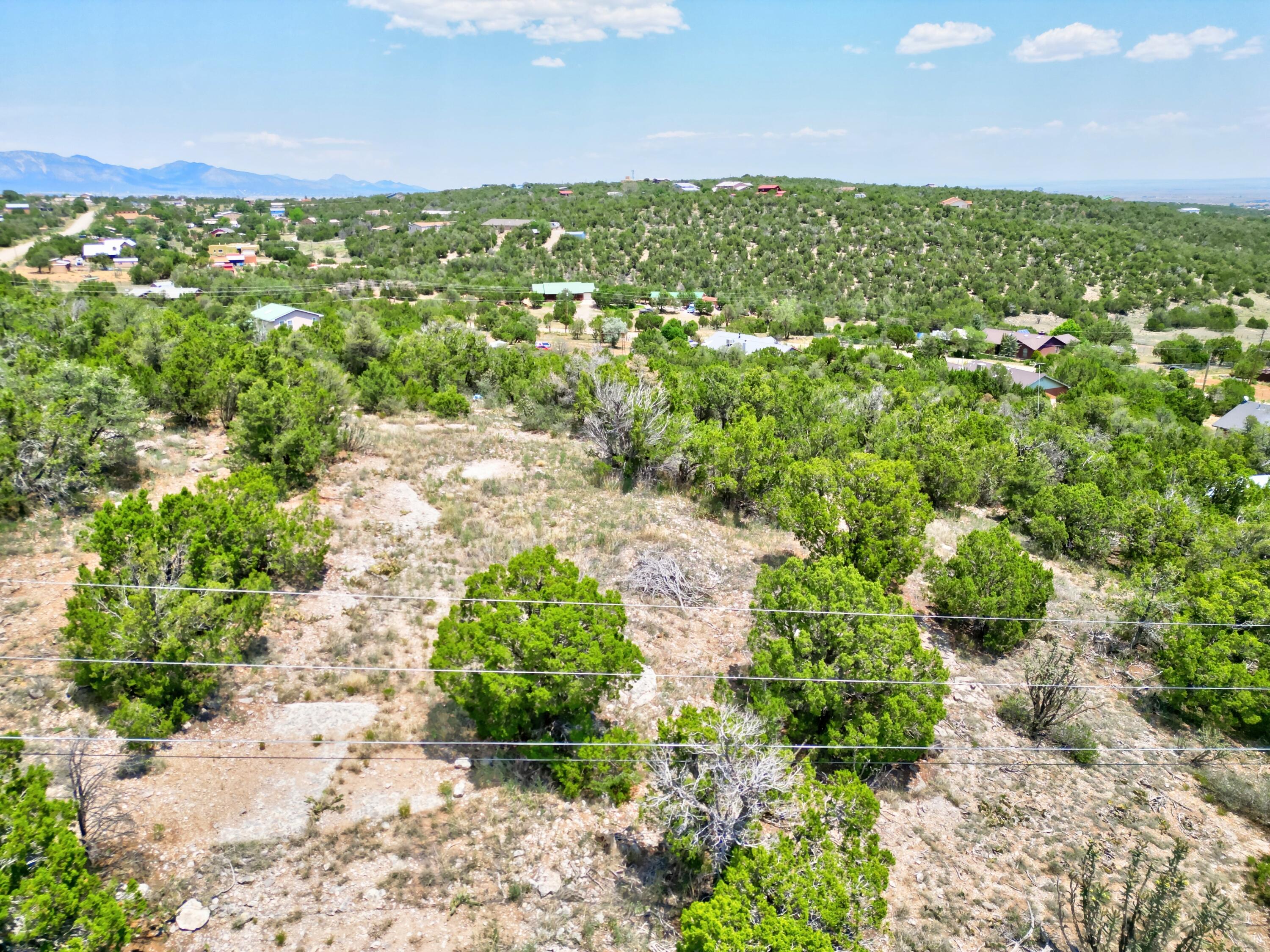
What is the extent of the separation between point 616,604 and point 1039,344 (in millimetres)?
52096

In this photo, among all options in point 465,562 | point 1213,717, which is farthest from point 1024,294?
point 465,562

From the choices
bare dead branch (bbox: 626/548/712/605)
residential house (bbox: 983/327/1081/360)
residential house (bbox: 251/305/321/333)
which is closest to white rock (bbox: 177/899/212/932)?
bare dead branch (bbox: 626/548/712/605)

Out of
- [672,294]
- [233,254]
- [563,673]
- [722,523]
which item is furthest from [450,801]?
[233,254]

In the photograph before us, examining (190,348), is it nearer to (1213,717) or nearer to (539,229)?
(1213,717)

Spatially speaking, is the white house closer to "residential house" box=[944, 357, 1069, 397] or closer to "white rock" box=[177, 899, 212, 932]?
"white rock" box=[177, 899, 212, 932]

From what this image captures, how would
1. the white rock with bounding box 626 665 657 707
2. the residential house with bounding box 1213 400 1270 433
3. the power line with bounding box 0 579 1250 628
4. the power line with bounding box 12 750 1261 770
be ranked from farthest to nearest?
the residential house with bounding box 1213 400 1270 433
the white rock with bounding box 626 665 657 707
the power line with bounding box 0 579 1250 628
the power line with bounding box 12 750 1261 770

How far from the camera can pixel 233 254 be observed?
220 feet

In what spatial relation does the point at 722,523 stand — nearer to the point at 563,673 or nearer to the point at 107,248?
the point at 563,673

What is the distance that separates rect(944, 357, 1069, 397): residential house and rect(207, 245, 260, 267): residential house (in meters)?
66.2

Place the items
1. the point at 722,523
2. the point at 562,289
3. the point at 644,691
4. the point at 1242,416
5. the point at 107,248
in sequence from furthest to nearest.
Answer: the point at 107,248
the point at 562,289
the point at 1242,416
the point at 722,523
the point at 644,691

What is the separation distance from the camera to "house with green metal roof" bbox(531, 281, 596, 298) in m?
54.2

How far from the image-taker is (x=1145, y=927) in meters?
6.89

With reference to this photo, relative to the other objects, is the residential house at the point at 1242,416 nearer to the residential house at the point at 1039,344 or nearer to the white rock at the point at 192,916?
the residential house at the point at 1039,344

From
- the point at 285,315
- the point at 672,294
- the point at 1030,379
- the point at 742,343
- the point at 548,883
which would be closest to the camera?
the point at 548,883
